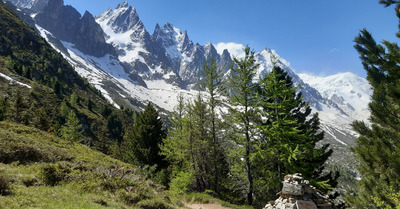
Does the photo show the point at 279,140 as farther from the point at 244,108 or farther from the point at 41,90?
the point at 41,90

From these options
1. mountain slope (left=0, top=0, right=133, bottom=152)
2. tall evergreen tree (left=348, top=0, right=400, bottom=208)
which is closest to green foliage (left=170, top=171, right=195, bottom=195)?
tall evergreen tree (left=348, top=0, right=400, bottom=208)

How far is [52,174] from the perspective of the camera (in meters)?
11.6

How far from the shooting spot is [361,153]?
12469 millimetres

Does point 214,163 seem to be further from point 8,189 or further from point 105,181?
point 8,189

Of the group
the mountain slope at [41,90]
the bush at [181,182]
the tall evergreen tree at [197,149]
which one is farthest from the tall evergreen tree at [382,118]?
the mountain slope at [41,90]

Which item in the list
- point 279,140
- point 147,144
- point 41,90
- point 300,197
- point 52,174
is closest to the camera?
point 52,174

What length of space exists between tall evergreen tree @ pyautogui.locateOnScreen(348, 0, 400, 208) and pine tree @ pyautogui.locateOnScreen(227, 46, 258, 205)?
769 centimetres

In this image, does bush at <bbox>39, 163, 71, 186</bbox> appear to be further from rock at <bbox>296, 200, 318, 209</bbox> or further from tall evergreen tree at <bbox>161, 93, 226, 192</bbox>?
rock at <bbox>296, 200, 318, 209</bbox>

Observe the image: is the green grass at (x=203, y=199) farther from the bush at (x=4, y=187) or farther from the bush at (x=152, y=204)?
the bush at (x=4, y=187)

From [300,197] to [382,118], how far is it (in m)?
6.52

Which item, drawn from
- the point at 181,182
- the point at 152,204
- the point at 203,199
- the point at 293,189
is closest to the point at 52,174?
the point at 152,204

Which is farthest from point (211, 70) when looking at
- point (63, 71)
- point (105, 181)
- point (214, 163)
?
point (63, 71)

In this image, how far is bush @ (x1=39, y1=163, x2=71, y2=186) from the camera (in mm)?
11205

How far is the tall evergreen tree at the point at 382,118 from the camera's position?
34.1ft
